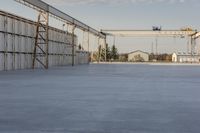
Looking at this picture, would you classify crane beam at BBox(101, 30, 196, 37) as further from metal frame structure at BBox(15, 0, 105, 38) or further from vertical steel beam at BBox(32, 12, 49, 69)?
vertical steel beam at BBox(32, 12, 49, 69)

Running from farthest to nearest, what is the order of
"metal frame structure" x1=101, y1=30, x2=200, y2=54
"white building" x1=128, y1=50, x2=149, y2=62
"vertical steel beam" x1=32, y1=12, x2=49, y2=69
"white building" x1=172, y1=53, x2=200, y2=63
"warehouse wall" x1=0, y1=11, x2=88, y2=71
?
"white building" x1=128, y1=50, x2=149, y2=62
"white building" x1=172, y1=53, x2=200, y2=63
"metal frame structure" x1=101, y1=30, x2=200, y2=54
"vertical steel beam" x1=32, y1=12, x2=49, y2=69
"warehouse wall" x1=0, y1=11, x2=88, y2=71

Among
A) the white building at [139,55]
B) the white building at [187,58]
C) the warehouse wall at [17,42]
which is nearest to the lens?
the warehouse wall at [17,42]

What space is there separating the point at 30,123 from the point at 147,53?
453ft

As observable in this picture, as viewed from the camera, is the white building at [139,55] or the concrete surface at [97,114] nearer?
the concrete surface at [97,114]

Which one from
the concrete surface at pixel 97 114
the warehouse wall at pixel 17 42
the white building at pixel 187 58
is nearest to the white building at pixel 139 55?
the white building at pixel 187 58

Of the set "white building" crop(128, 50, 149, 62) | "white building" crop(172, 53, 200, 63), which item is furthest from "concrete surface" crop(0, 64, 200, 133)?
"white building" crop(128, 50, 149, 62)

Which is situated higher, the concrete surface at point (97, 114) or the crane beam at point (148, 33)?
the crane beam at point (148, 33)

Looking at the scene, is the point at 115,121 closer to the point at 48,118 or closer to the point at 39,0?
the point at 48,118

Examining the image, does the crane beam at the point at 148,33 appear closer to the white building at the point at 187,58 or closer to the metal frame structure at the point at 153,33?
the metal frame structure at the point at 153,33

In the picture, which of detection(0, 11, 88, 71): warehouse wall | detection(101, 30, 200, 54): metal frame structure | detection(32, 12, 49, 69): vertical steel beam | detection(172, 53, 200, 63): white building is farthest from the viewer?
detection(172, 53, 200, 63): white building

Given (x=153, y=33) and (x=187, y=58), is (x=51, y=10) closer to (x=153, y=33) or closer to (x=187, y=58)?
(x=153, y=33)

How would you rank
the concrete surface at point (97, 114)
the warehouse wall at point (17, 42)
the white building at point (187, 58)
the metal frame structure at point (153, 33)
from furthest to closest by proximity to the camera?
the white building at point (187, 58)
the metal frame structure at point (153, 33)
the warehouse wall at point (17, 42)
the concrete surface at point (97, 114)

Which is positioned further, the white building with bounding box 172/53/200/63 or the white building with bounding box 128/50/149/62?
the white building with bounding box 128/50/149/62

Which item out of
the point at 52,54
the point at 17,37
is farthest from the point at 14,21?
the point at 52,54
